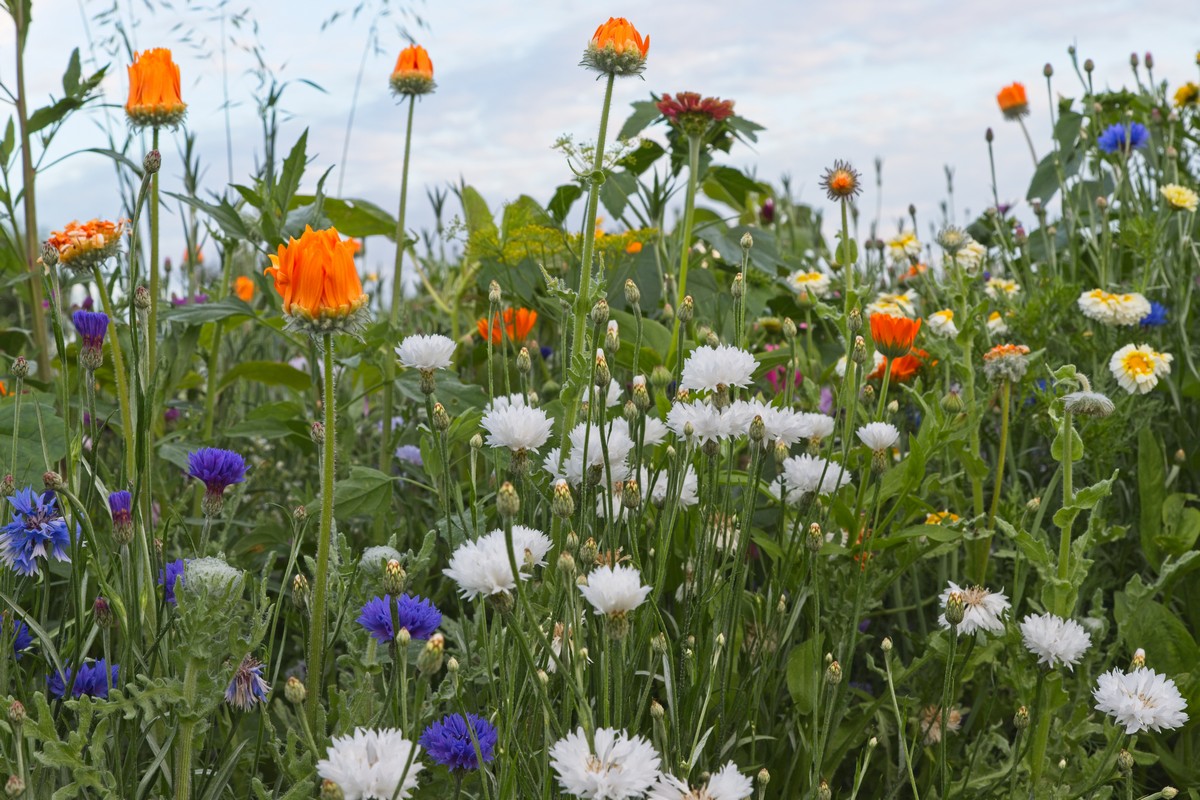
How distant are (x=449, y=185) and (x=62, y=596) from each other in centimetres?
124

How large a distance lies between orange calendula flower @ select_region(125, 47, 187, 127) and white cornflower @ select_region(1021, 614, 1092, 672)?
1268 mm

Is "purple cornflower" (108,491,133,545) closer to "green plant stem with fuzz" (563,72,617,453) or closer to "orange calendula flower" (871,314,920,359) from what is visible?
"green plant stem with fuzz" (563,72,617,453)

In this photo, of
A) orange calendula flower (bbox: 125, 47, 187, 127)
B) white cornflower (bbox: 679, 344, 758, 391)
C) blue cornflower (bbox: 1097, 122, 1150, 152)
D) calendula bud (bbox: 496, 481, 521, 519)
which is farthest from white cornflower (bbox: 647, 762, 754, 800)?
blue cornflower (bbox: 1097, 122, 1150, 152)

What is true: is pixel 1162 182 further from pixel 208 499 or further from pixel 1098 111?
pixel 208 499

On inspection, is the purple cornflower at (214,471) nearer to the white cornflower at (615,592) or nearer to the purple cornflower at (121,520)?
the purple cornflower at (121,520)

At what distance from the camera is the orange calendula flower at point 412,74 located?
1944 millimetres

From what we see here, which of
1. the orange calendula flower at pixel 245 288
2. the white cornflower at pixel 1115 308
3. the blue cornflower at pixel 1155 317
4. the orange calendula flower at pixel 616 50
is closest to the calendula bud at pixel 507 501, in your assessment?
the orange calendula flower at pixel 616 50

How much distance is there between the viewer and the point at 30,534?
124 centimetres

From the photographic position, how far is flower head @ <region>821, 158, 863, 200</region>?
171 cm

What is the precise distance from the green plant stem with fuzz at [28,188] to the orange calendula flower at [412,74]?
638mm

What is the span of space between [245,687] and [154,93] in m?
0.81

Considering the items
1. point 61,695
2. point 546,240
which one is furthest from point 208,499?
point 546,240

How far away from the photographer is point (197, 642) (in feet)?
3.37

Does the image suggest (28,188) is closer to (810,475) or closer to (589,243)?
(589,243)
